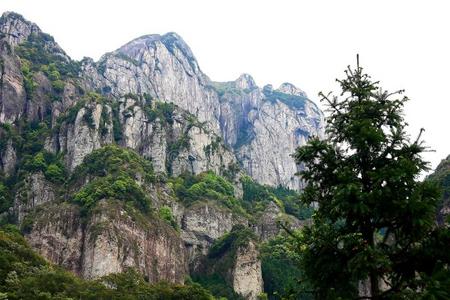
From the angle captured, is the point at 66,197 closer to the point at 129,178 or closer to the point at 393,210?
the point at 129,178

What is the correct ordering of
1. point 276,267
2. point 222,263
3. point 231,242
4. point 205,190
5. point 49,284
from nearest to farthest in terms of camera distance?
point 49,284
point 222,263
point 231,242
point 276,267
point 205,190

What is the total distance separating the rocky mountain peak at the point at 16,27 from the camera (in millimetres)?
158500

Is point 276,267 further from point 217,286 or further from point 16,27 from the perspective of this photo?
point 16,27

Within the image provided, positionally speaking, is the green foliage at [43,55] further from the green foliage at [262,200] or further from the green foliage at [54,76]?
the green foliage at [262,200]

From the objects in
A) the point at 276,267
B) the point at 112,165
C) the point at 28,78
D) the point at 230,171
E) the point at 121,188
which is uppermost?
the point at 28,78

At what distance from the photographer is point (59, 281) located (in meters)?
47.4

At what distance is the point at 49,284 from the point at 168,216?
50.9m

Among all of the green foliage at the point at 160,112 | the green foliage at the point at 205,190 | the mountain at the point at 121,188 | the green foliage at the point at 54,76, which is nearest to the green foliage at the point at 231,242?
the mountain at the point at 121,188

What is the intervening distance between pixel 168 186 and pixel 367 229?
3686 inches

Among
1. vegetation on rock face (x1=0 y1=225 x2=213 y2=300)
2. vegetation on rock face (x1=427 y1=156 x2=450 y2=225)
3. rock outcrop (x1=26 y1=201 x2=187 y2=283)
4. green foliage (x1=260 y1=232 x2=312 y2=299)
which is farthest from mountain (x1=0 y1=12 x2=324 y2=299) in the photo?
vegetation on rock face (x1=427 y1=156 x2=450 y2=225)

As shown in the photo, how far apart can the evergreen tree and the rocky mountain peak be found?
154921mm

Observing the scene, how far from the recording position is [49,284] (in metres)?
44.8

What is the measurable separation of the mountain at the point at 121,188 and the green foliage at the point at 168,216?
283 mm

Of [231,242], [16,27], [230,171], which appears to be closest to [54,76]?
[16,27]
